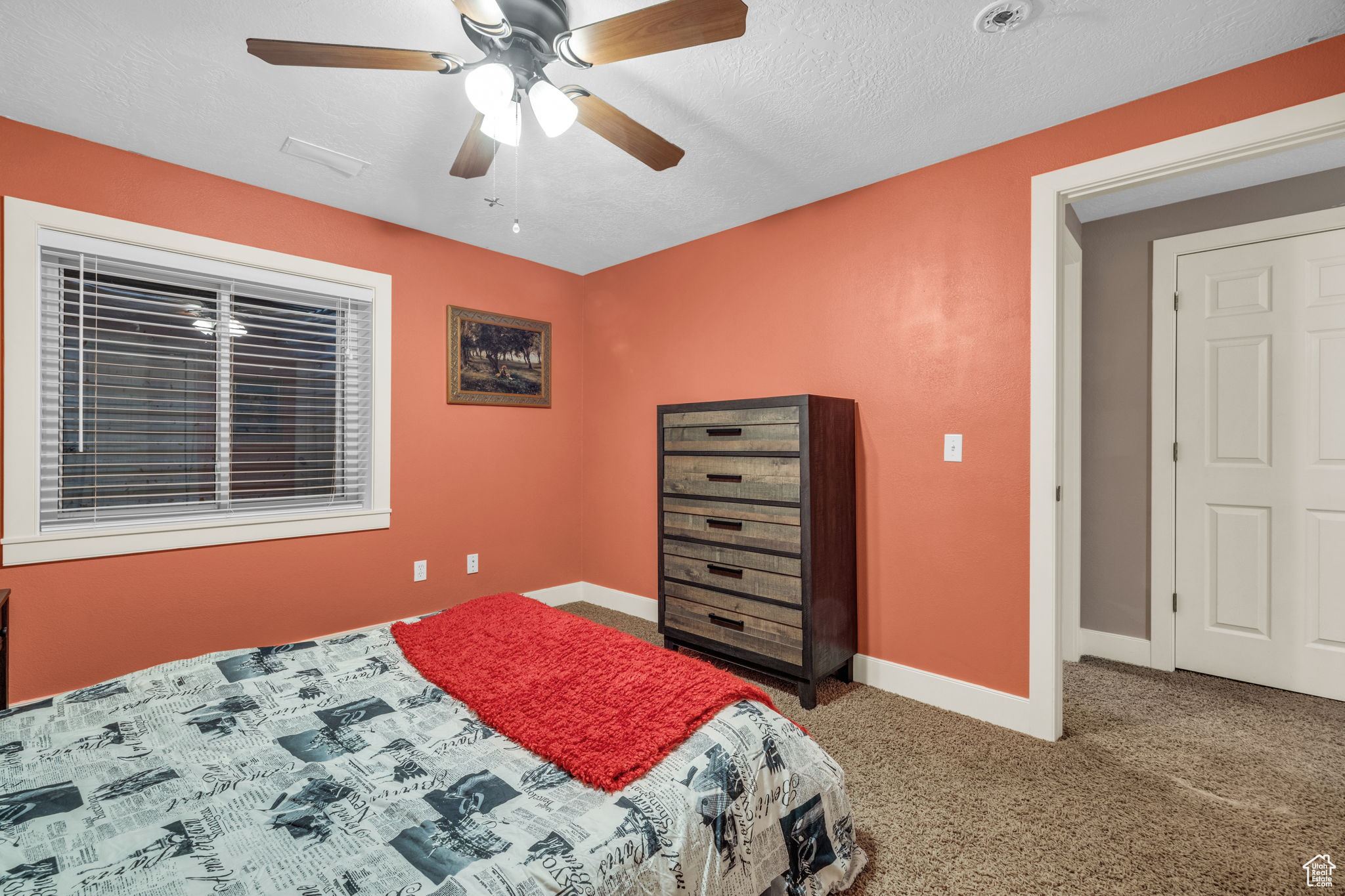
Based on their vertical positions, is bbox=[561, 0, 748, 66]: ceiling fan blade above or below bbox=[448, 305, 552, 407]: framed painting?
above

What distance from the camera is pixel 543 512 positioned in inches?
154

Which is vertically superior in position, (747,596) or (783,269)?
(783,269)

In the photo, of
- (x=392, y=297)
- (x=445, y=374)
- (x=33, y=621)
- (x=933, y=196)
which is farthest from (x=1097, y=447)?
(x=33, y=621)

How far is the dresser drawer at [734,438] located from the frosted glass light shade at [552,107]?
1495 millimetres

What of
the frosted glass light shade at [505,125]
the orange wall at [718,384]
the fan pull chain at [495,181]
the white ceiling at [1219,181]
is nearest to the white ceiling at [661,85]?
the fan pull chain at [495,181]

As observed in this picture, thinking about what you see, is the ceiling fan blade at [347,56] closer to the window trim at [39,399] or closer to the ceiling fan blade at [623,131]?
the ceiling fan blade at [623,131]

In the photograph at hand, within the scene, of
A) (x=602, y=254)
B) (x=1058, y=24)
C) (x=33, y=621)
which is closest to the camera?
(x=1058, y=24)

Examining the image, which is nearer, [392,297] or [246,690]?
[246,690]

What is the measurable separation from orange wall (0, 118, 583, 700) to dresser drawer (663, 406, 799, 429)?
128 cm

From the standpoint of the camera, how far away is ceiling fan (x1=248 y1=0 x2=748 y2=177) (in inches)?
51.4

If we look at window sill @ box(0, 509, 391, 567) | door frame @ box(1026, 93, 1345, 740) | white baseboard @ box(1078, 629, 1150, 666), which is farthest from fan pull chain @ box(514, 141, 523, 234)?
white baseboard @ box(1078, 629, 1150, 666)

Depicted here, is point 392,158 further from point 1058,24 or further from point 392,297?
point 1058,24

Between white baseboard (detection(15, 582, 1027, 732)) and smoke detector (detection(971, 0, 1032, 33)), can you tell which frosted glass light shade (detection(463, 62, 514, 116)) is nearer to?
smoke detector (detection(971, 0, 1032, 33))

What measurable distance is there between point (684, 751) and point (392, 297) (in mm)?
2928
